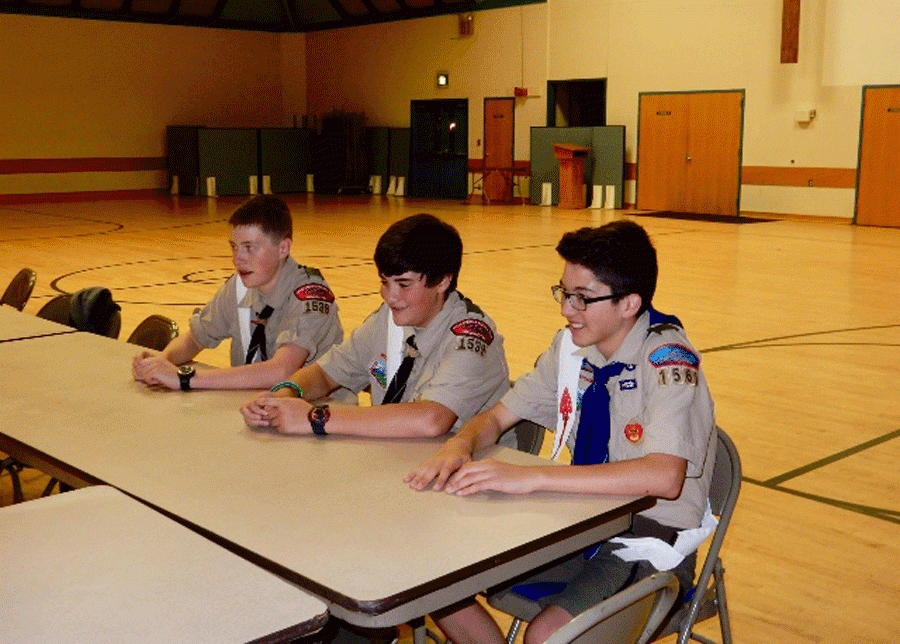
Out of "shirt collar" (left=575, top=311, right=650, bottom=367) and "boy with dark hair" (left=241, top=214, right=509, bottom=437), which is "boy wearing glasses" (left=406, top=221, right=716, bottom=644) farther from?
"boy with dark hair" (left=241, top=214, right=509, bottom=437)

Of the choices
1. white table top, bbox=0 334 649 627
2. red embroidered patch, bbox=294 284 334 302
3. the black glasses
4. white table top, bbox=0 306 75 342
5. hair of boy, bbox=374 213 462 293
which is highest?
hair of boy, bbox=374 213 462 293

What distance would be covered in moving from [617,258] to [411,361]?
2.60 ft

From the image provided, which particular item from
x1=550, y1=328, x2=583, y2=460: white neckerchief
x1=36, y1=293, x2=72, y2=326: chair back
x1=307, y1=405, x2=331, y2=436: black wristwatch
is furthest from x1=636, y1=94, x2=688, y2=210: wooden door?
x1=307, y1=405, x2=331, y2=436: black wristwatch

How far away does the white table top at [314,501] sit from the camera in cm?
179

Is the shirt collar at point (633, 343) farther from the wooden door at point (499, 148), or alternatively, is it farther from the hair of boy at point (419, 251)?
the wooden door at point (499, 148)

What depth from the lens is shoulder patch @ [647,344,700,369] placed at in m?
2.49

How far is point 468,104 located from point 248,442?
1883 centimetres

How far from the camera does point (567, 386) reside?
8.94 feet

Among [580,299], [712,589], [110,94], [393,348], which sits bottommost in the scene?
[712,589]

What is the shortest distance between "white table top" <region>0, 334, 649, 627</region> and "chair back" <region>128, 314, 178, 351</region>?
97 centimetres

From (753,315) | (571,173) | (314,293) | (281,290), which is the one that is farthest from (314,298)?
(571,173)

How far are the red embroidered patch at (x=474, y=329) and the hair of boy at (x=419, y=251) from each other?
0.14 meters

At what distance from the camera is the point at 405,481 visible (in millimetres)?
2287

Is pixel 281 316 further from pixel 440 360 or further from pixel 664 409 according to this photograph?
pixel 664 409
